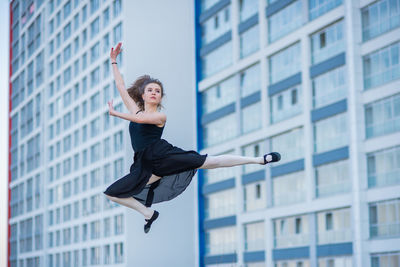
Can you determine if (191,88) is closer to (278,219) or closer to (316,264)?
(278,219)

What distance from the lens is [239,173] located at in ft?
202

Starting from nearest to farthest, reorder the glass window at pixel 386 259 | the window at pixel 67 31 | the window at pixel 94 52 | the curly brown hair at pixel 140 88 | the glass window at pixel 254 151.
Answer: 1. the curly brown hair at pixel 140 88
2. the glass window at pixel 386 259
3. the glass window at pixel 254 151
4. the window at pixel 94 52
5. the window at pixel 67 31

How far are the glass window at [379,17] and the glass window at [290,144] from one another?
885cm

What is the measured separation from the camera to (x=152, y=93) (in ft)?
31.7

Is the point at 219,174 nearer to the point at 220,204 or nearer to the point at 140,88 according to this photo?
the point at 220,204

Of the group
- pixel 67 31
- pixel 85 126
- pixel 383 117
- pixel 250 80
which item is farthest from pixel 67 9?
pixel 383 117

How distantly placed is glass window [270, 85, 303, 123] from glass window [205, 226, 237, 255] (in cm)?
960

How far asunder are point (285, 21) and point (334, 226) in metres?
14.5

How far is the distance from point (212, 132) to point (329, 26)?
18382mm

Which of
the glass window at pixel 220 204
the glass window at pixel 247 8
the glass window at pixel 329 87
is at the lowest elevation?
the glass window at pixel 220 204

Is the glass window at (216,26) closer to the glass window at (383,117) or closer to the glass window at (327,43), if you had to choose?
the glass window at (327,43)

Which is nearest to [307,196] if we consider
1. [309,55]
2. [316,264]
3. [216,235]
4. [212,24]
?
[316,264]

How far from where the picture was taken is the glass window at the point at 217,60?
64.8 meters

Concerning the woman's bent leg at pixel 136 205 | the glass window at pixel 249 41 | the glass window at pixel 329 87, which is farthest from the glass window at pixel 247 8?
the woman's bent leg at pixel 136 205
